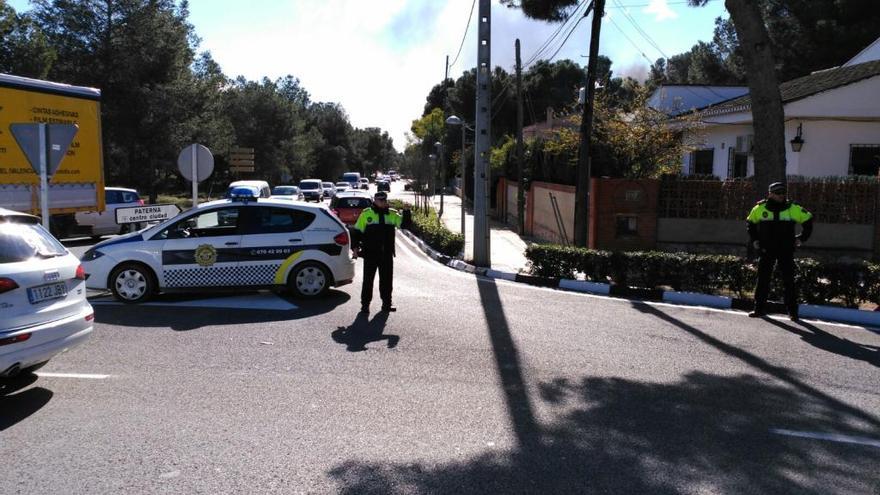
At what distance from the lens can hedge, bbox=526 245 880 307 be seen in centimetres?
1023

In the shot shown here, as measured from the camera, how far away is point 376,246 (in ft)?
30.9

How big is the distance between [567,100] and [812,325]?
5230 cm

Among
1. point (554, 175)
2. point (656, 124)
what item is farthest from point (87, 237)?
point (656, 124)

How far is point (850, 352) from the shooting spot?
7.52 meters

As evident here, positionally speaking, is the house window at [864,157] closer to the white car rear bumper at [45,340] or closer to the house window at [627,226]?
the house window at [627,226]

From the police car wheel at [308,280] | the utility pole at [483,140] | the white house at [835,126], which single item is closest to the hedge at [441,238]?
the utility pole at [483,140]

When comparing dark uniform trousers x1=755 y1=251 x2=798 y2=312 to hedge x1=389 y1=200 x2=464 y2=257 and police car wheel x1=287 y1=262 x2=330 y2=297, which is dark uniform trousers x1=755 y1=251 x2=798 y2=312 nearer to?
police car wheel x1=287 y1=262 x2=330 y2=297

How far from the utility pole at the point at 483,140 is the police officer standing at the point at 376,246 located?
546 centimetres

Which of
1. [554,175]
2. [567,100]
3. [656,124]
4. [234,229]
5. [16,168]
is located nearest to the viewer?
[234,229]

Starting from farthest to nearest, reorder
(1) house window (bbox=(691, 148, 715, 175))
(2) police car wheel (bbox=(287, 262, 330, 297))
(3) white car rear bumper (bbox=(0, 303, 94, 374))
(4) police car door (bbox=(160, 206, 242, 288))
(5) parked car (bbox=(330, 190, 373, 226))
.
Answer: (1) house window (bbox=(691, 148, 715, 175)) < (5) parked car (bbox=(330, 190, 373, 226)) < (2) police car wheel (bbox=(287, 262, 330, 297)) < (4) police car door (bbox=(160, 206, 242, 288)) < (3) white car rear bumper (bbox=(0, 303, 94, 374))

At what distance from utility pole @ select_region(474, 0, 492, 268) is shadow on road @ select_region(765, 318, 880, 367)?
6676 mm

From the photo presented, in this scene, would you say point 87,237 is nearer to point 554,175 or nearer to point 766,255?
point 554,175

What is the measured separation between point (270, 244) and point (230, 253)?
57 cm

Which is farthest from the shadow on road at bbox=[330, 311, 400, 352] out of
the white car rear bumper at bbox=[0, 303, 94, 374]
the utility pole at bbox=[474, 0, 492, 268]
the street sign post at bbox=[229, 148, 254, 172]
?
the street sign post at bbox=[229, 148, 254, 172]
